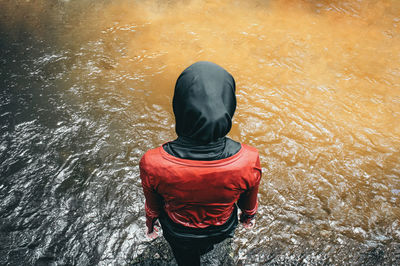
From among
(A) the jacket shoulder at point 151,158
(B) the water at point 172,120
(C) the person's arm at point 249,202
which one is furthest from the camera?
(B) the water at point 172,120

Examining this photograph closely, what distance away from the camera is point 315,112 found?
3.83m

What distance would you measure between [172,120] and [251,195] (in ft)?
7.79

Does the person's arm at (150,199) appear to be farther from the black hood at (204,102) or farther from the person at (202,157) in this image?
the black hood at (204,102)

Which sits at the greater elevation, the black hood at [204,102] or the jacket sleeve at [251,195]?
the black hood at [204,102]

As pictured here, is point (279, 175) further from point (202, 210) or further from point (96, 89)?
point (96, 89)

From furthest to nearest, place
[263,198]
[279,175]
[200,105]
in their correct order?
[279,175]
[263,198]
[200,105]

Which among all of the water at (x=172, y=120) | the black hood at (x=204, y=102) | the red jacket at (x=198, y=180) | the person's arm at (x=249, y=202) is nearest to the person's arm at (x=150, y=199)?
the red jacket at (x=198, y=180)

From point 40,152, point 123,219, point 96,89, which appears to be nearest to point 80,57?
point 96,89

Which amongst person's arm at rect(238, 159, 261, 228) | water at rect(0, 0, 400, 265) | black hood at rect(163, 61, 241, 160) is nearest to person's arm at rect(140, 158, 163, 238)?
black hood at rect(163, 61, 241, 160)

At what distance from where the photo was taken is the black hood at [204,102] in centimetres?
109

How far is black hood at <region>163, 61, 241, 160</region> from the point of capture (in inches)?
42.9

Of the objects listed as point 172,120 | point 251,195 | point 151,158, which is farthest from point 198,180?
point 172,120

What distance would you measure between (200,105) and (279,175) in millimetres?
2284

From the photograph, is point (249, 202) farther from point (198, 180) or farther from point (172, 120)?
point (172, 120)
